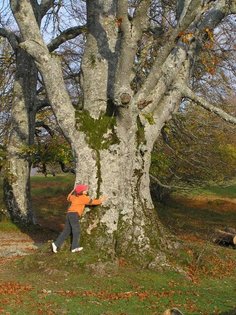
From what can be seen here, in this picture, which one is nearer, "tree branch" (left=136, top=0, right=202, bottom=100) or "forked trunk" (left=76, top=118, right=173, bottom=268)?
"tree branch" (left=136, top=0, right=202, bottom=100)

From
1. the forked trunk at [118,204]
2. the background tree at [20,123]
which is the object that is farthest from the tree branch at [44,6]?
the forked trunk at [118,204]

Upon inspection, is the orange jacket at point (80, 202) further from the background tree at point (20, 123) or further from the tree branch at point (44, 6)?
the tree branch at point (44, 6)

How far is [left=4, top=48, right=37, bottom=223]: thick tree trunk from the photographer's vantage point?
2106 centimetres

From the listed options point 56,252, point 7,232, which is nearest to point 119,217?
point 56,252

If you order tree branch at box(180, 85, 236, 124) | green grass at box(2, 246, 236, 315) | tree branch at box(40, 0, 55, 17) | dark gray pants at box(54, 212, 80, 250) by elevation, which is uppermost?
tree branch at box(40, 0, 55, 17)

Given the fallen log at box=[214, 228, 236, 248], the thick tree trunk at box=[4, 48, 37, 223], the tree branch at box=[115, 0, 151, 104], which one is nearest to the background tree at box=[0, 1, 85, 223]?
the thick tree trunk at box=[4, 48, 37, 223]

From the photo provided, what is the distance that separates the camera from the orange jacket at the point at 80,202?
1214 centimetres

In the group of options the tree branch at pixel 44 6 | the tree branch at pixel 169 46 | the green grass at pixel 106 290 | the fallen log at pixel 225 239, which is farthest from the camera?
the tree branch at pixel 44 6

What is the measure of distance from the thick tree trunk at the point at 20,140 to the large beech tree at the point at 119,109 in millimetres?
7925

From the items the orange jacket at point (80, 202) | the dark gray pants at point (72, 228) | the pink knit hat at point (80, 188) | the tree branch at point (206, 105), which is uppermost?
the tree branch at point (206, 105)

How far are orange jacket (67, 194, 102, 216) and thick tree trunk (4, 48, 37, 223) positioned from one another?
9.06 m

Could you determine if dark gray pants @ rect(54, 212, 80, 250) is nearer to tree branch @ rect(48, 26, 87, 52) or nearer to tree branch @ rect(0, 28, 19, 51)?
tree branch @ rect(0, 28, 19, 51)

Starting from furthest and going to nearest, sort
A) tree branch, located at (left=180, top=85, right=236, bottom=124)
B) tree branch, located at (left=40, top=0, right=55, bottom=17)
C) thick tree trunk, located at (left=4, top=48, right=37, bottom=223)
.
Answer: tree branch, located at (left=40, top=0, right=55, bottom=17)
thick tree trunk, located at (left=4, top=48, right=37, bottom=223)
tree branch, located at (left=180, top=85, right=236, bottom=124)

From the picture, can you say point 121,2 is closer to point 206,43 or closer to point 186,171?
point 206,43
